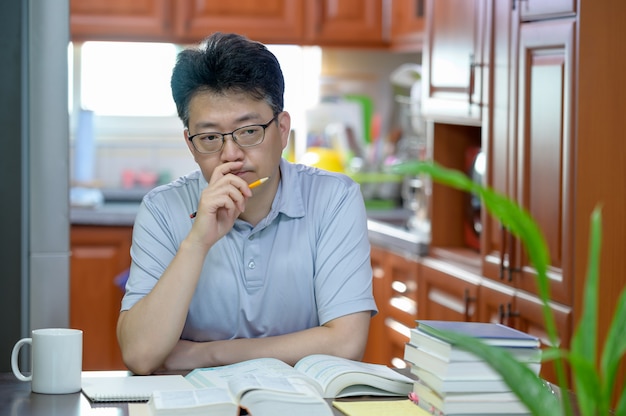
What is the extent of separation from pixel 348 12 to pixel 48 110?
2384 mm

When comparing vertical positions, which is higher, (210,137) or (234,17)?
(234,17)

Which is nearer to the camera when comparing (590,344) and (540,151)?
(590,344)

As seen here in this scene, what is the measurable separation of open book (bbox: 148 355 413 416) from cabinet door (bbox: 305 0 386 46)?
2892mm

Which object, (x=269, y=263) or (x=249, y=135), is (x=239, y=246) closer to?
(x=269, y=263)

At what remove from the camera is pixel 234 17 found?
4.36 m

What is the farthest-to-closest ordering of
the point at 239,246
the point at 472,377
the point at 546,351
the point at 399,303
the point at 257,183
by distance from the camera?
the point at 399,303 < the point at 239,246 < the point at 257,183 < the point at 472,377 < the point at 546,351

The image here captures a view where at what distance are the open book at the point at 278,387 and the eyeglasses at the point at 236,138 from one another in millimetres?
486

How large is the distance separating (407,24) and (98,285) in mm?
1683

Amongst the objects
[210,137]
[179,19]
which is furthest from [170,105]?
[210,137]

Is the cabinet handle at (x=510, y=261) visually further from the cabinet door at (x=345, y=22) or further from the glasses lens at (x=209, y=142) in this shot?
the cabinet door at (x=345, y=22)

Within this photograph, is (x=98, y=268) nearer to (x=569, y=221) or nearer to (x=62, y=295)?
(x=62, y=295)

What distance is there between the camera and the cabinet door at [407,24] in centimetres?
411

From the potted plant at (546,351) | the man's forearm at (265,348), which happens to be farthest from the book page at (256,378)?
the potted plant at (546,351)

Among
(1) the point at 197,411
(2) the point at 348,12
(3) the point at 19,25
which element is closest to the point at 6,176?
(3) the point at 19,25
